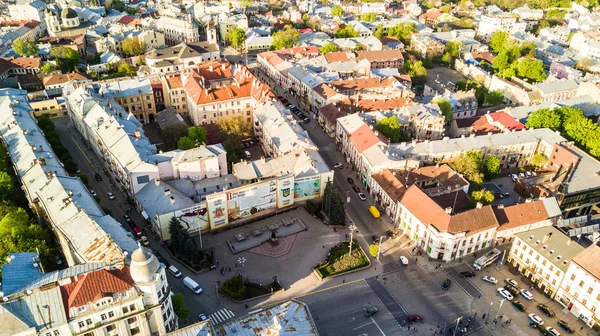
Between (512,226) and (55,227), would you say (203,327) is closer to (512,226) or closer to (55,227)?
(55,227)

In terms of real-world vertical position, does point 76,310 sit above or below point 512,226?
above

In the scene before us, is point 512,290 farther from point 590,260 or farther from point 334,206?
point 334,206

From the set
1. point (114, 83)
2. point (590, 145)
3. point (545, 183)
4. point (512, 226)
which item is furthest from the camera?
point (114, 83)

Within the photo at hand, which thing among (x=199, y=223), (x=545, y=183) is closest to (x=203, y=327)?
(x=199, y=223)

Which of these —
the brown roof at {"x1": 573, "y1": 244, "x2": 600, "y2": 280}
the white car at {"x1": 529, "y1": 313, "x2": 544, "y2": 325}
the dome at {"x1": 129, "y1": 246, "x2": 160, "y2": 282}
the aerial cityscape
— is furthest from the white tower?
the brown roof at {"x1": 573, "y1": 244, "x2": 600, "y2": 280}

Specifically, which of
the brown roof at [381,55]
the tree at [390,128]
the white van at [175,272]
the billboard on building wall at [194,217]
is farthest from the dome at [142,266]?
the brown roof at [381,55]

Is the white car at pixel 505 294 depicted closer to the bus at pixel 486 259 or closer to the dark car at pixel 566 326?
the bus at pixel 486 259
